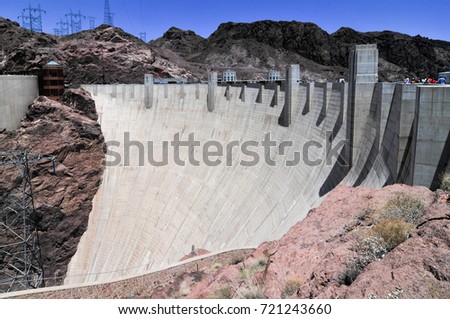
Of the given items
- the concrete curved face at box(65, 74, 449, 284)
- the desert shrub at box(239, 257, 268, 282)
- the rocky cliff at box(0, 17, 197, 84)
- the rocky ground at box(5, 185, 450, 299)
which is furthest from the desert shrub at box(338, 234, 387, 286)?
the rocky cliff at box(0, 17, 197, 84)

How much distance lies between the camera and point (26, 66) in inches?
1741

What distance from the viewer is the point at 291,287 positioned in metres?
8.24

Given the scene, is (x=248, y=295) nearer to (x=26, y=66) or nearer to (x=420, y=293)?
(x=420, y=293)

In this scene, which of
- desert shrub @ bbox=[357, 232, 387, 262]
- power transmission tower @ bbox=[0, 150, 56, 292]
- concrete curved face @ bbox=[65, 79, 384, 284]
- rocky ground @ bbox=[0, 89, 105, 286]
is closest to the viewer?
desert shrub @ bbox=[357, 232, 387, 262]

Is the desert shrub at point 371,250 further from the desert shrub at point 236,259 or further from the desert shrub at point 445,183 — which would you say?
the desert shrub at point 236,259

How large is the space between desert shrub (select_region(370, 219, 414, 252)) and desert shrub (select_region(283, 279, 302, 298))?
1.71 m

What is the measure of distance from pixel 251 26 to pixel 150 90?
78374 millimetres

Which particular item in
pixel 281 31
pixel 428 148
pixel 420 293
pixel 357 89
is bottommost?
pixel 420 293

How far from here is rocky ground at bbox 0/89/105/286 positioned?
34250 millimetres

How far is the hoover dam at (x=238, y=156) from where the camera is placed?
13523 mm

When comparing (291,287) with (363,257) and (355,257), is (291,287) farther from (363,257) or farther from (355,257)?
(363,257)

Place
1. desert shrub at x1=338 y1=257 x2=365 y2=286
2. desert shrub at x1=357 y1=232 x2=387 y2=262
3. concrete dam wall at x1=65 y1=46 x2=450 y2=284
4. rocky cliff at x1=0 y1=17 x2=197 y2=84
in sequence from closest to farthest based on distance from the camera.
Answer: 1. desert shrub at x1=338 y1=257 x2=365 y2=286
2. desert shrub at x1=357 y1=232 x2=387 y2=262
3. concrete dam wall at x1=65 y1=46 x2=450 y2=284
4. rocky cliff at x1=0 y1=17 x2=197 y2=84

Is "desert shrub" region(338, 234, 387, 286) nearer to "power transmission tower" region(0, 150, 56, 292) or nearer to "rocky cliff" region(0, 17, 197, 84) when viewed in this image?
"power transmission tower" region(0, 150, 56, 292)

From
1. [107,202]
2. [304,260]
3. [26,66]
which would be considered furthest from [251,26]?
[304,260]
